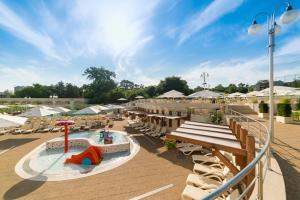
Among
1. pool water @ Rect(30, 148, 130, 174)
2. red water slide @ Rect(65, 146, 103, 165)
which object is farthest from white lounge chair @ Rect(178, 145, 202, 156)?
red water slide @ Rect(65, 146, 103, 165)

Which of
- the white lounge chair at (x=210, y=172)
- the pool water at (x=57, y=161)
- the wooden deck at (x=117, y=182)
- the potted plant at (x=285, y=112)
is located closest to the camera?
the wooden deck at (x=117, y=182)

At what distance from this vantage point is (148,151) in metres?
12.8

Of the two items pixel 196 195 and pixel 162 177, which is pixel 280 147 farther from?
pixel 162 177

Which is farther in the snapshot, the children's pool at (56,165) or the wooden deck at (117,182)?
the children's pool at (56,165)

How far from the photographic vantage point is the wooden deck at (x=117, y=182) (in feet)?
23.8

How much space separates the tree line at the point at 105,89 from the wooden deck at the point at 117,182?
133 feet

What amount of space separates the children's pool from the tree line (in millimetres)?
37293

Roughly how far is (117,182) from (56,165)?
5.56 meters

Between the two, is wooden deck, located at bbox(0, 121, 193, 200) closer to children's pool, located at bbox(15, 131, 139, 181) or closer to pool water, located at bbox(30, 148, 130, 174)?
children's pool, located at bbox(15, 131, 139, 181)

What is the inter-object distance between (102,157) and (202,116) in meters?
8.08

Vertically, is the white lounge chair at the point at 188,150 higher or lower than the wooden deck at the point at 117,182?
higher

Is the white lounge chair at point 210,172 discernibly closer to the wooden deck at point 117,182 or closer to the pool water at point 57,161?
the wooden deck at point 117,182

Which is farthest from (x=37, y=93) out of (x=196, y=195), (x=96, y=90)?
(x=196, y=195)

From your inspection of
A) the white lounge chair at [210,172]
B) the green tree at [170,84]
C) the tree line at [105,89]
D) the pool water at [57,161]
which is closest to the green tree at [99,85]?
the tree line at [105,89]
